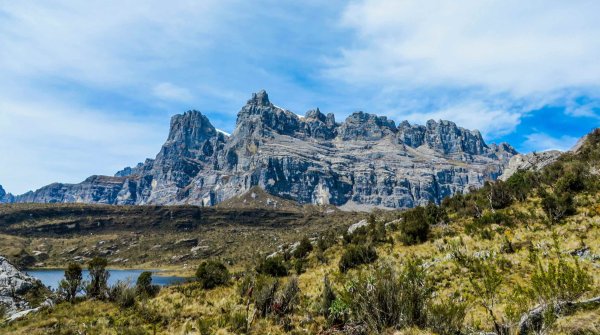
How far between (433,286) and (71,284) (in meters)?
23.9

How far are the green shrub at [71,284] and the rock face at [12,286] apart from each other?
3552mm

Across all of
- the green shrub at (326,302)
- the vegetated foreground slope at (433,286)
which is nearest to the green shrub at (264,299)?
the vegetated foreground slope at (433,286)

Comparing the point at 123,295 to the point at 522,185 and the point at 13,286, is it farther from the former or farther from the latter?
the point at 522,185

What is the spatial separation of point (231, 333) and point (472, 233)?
15.7 metres

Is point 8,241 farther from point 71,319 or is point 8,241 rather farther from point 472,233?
point 472,233

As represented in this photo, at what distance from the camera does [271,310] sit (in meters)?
14.9

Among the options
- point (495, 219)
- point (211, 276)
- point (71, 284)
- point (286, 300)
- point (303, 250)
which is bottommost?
point (71, 284)

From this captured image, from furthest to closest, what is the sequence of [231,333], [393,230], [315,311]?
[393,230], [315,311], [231,333]

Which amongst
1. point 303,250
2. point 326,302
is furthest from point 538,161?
point 326,302

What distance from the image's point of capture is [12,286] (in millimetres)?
29484

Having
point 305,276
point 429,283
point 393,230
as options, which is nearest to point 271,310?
point 429,283

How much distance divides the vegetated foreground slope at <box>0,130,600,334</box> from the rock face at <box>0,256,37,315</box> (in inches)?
364

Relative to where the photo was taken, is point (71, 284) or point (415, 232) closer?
point (415, 232)

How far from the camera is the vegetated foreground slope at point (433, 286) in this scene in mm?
9516
